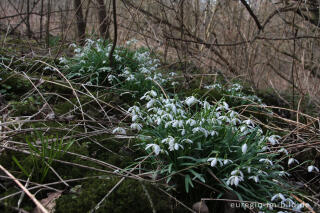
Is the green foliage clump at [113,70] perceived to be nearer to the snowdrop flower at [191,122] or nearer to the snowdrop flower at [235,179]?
the snowdrop flower at [191,122]

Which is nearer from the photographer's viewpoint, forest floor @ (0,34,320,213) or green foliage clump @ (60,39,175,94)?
forest floor @ (0,34,320,213)

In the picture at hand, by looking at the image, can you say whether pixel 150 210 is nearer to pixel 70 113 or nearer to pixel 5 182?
pixel 5 182

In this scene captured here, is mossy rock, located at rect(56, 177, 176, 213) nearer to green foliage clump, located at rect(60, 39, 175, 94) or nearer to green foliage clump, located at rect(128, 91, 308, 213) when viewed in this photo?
green foliage clump, located at rect(128, 91, 308, 213)

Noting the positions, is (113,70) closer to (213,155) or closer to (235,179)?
(213,155)

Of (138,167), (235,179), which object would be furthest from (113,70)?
(235,179)

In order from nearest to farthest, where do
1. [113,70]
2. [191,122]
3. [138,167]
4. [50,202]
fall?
1. [50,202]
2. [191,122]
3. [138,167]
4. [113,70]

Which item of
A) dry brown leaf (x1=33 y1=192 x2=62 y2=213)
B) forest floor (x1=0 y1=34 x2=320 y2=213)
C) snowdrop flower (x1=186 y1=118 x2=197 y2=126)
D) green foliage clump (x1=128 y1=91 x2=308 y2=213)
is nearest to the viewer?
dry brown leaf (x1=33 y1=192 x2=62 y2=213)

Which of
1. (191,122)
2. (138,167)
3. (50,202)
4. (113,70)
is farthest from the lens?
(113,70)

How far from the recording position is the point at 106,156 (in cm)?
224

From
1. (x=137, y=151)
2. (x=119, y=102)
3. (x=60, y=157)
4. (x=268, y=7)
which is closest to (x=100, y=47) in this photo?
(x=119, y=102)

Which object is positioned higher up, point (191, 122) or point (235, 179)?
point (191, 122)

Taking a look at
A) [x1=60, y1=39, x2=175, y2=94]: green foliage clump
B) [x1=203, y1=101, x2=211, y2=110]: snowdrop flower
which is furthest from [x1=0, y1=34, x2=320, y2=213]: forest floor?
[x1=60, y1=39, x2=175, y2=94]: green foliage clump

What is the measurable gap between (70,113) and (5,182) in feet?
4.32

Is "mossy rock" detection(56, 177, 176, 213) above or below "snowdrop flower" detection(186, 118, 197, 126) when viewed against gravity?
below
